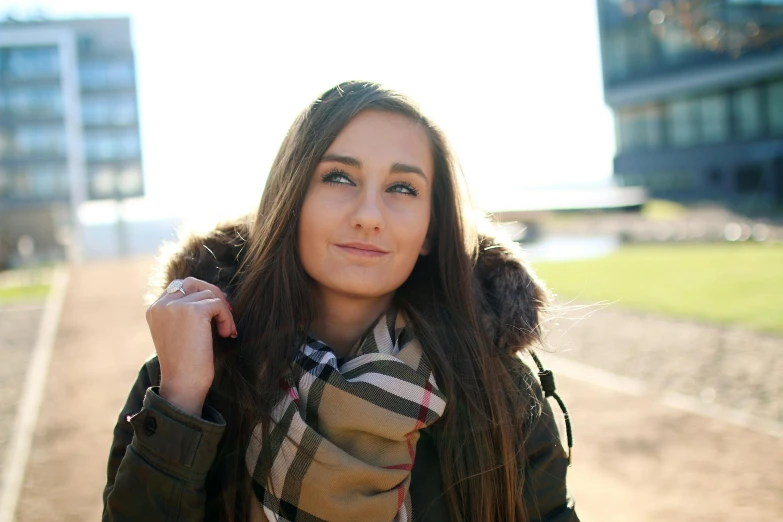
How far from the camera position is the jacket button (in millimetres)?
1847

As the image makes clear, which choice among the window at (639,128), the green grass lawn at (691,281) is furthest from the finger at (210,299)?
the window at (639,128)

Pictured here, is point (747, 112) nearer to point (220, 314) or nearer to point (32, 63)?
point (220, 314)

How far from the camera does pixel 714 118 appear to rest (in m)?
37.4

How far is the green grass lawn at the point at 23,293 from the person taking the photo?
20156 mm

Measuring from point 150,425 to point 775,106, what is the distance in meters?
38.3

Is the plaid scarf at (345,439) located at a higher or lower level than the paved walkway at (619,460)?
higher

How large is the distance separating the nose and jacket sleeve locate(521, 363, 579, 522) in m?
0.69

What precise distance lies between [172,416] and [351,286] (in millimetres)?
636

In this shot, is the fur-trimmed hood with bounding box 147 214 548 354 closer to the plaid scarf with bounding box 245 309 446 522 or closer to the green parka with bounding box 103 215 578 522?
the green parka with bounding box 103 215 578 522

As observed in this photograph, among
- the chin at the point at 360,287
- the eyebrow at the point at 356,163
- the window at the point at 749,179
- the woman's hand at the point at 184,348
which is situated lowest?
the woman's hand at the point at 184,348

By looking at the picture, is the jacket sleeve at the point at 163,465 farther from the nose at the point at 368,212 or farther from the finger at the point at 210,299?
the nose at the point at 368,212

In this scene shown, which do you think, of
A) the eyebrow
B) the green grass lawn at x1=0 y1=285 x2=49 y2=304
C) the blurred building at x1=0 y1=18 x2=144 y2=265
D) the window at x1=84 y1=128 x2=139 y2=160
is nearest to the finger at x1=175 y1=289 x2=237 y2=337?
the eyebrow


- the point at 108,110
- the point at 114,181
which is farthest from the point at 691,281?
the point at 114,181

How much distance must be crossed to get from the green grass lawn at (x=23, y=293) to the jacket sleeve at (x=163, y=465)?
1996 cm
